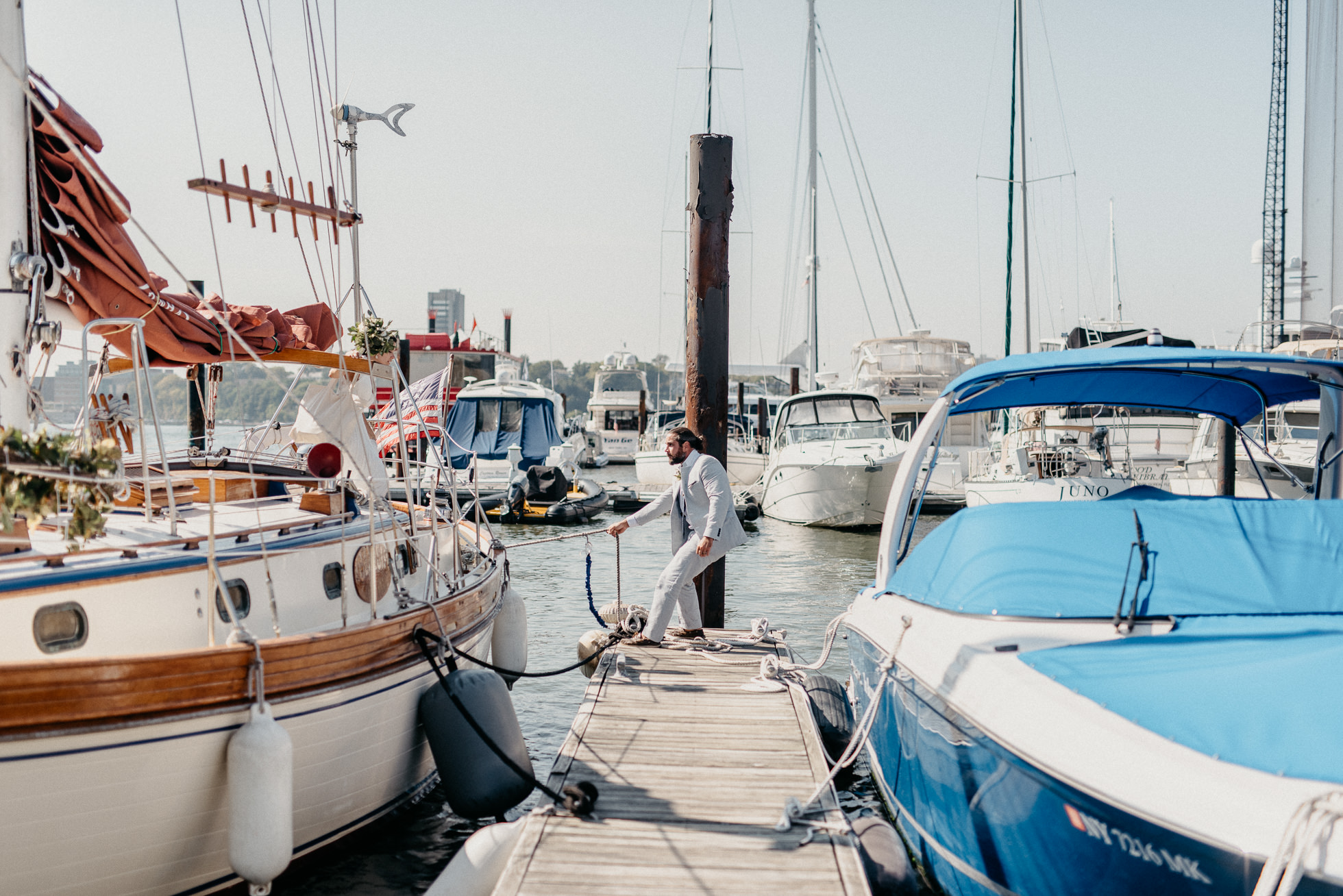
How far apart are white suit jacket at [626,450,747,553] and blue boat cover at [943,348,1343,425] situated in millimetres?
1903

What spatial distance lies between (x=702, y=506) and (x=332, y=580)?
2853 mm

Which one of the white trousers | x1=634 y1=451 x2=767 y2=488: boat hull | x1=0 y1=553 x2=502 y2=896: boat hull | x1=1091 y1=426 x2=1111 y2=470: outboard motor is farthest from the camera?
x1=634 y1=451 x2=767 y2=488: boat hull

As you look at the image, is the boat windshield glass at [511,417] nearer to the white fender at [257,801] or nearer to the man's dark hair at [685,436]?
the man's dark hair at [685,436]

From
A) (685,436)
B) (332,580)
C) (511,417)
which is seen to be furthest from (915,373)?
(332,580)

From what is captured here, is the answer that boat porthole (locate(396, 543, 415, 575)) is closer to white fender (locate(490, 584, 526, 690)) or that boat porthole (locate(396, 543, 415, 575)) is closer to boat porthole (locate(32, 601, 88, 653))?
white fender (locate(490, 584, 526, 690))

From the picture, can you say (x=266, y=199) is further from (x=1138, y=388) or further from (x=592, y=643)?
(x=1138, y=388)

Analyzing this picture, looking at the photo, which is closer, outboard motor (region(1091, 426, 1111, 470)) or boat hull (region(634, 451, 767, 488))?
outboard motor (region(1091, 426, 1111, 470))

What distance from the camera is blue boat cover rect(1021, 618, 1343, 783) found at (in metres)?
3.58

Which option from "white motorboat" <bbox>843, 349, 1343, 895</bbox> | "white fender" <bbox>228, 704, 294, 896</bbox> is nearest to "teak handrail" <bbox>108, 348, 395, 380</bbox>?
"white fender" <bbox>228, 704, 294, 896</bbox>

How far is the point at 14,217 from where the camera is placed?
5.42 meters

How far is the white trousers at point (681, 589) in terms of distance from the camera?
804 cm

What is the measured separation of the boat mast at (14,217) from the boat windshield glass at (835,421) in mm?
20935

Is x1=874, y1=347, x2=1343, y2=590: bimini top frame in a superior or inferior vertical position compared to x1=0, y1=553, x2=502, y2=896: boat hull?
superior

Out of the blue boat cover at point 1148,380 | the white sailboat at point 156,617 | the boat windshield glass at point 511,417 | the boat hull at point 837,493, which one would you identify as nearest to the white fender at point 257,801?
the white sailboat at point 156,617
